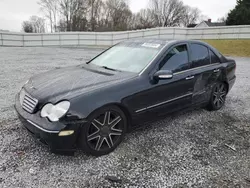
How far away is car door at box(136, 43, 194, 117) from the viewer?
120 inches

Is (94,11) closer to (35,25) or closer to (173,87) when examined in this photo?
(35,25)

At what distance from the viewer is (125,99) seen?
8.98 feet

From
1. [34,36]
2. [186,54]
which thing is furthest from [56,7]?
[186,54]

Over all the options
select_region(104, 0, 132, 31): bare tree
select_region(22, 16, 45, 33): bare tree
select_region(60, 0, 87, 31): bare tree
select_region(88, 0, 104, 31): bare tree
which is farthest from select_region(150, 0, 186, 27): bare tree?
select_region(22, 16, 45, 33): bare tree

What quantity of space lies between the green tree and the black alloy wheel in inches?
1004

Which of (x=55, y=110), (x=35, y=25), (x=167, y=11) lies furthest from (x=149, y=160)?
(x=167, y=11)

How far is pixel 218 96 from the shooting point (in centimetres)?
433

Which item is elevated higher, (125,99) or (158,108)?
(125,99)

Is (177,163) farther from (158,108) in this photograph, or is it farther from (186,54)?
(186,54)

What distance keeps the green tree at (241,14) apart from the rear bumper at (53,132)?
2864cm

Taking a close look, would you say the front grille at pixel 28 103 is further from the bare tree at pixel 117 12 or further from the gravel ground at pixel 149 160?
the bare tree at pixel 117 12

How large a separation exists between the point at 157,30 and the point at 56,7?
32758 mm

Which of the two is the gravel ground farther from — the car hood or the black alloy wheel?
the car hood

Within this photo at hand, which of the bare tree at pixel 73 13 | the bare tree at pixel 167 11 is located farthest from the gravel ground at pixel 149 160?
the bare tree at pixel 167 11
